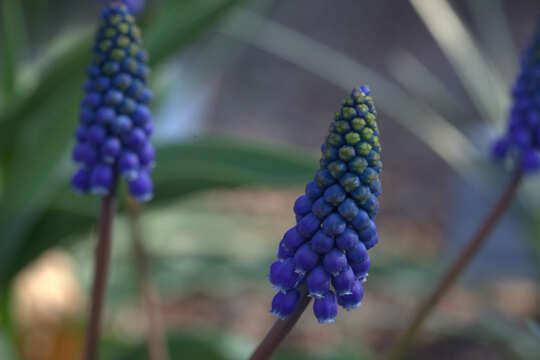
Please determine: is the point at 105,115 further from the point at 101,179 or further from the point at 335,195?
the point at 335,195

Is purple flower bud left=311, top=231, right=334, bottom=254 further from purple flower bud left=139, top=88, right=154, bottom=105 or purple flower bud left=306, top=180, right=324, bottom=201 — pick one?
purple flower bud left=139, top=88, right=154, bottom=105

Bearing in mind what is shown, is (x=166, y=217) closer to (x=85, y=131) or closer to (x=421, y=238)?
(x=421, y=238)

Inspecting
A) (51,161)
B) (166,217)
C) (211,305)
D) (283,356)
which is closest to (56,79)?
(51,161)

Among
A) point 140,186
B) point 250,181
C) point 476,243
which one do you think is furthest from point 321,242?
point 250,181

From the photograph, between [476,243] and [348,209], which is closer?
[348,209]

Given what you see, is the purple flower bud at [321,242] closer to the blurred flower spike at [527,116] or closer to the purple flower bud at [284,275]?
the purple flower bud at [284,275]

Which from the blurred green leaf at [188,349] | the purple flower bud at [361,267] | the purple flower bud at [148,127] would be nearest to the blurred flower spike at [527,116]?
the purple flower bud at [361,267]
